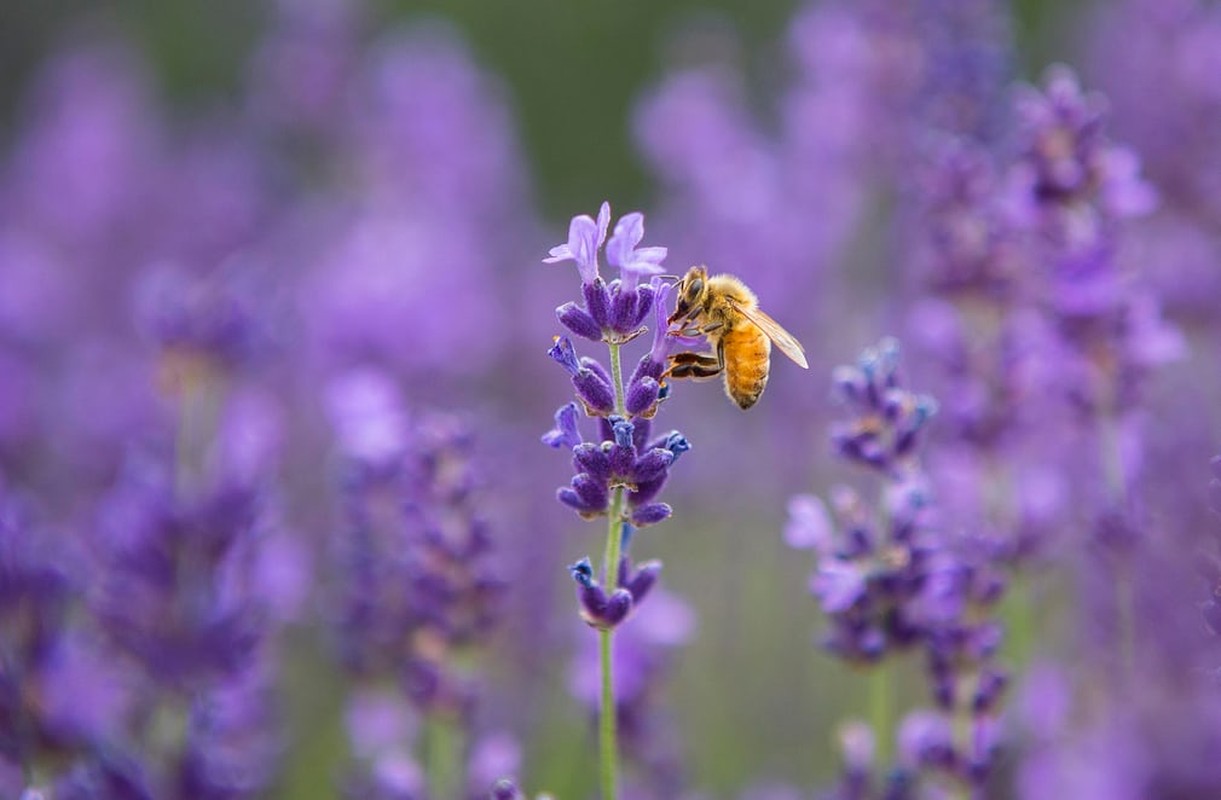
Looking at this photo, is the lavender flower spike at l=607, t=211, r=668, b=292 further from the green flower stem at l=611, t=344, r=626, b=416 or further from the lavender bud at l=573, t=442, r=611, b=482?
the lavender bud at l=573, t=442, r=611, b=482

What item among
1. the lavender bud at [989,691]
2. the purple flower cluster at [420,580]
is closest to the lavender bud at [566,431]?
the purple flower cluster at [420,580]

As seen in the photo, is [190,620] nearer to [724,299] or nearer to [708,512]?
[724,299]

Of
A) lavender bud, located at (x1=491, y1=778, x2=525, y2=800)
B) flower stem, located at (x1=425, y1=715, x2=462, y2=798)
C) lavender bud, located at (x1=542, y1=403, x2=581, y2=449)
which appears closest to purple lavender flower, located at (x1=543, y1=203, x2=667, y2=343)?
lavender bud, located at (x1=542, y1=403, x2=581, y2=449)

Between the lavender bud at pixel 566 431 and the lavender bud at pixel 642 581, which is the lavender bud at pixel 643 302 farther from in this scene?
the lavender bud at pixel 642 581

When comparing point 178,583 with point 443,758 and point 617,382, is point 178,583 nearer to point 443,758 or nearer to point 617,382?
point 443,758

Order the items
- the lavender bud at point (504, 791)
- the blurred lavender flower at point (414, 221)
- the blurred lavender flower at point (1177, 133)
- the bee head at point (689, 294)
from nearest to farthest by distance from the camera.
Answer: the lavender bud at point (504, 791) → the bee head at point (689, 294) → the blurred lavender flower at point (1177, 133) → the blurred lavender flower at point (414, 221)

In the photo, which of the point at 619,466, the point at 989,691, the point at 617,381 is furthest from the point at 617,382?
the point at 989,691

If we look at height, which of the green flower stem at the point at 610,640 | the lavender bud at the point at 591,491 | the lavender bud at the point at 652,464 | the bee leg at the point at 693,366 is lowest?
the green flower stem at the point at 610,640
